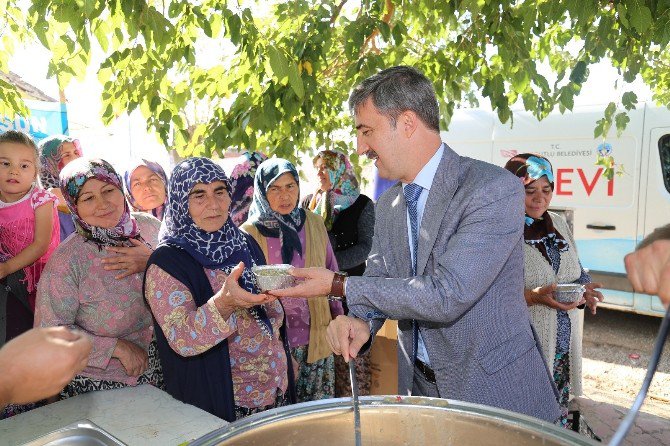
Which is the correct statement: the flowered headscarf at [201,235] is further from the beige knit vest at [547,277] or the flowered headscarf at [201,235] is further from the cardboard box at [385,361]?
the beige knit vest at [547,277]

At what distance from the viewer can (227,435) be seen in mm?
1040

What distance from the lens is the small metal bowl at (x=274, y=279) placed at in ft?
5.81

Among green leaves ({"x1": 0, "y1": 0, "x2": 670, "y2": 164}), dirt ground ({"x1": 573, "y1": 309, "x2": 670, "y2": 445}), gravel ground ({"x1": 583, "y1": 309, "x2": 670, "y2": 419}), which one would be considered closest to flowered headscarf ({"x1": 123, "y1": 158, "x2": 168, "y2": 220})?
green leaves ({"x1": 0, "y1": 0, "x2": 670, "y2": 164})

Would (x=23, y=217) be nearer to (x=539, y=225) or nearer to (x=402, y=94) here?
(x=402, y=94)

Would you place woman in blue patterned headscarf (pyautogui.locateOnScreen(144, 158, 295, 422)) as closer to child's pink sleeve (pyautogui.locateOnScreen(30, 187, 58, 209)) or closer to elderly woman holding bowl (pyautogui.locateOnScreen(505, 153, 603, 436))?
child's pink sleeve (pyautogui.locateOnScreen(30, 187, 58, 209))

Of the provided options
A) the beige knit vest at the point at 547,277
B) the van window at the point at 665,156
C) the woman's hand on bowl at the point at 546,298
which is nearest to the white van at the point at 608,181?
the van window at the point at 665,156

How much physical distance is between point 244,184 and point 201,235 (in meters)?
1.70

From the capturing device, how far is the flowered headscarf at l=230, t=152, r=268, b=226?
155 inches

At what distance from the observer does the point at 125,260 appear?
227 centimetres

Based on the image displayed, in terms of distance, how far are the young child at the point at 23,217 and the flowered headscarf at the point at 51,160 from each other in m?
0.72

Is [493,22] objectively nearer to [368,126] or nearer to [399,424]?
[368,126]

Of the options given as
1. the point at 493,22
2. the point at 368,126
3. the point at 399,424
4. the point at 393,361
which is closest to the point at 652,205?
the point at 493,22

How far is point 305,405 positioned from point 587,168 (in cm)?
602

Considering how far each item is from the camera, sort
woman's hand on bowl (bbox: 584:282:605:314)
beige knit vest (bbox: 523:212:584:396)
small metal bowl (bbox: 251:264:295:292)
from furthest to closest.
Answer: beige knit vest (bbox: 523:212:584:396) < woman's hand on bowl (bbox: 584:282:605:314) < small metal bowl (bbox: 251:264:295:292)
